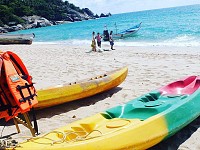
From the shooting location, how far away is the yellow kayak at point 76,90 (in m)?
5.52

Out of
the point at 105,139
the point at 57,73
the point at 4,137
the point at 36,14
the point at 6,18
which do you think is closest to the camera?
the point at 105,139

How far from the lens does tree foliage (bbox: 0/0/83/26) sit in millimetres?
68275

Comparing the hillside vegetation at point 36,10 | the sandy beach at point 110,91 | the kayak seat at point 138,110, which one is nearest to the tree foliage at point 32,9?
the hillside vegetation at point 36,10

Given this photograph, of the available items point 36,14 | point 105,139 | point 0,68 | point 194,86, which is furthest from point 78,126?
point 36,14

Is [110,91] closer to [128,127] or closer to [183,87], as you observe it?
[183,87]

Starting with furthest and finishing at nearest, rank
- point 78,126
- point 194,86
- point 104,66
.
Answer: point 104,66, point 194,86, point 78,126

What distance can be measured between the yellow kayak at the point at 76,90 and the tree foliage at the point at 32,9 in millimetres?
61326

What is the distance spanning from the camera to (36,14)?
3339 inches

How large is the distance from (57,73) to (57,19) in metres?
86.9

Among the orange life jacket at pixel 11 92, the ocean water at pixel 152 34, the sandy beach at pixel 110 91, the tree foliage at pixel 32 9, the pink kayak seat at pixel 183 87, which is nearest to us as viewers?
the orange life jacket at pixel 11 92

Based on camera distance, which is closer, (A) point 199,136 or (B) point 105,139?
(B) point 105,139

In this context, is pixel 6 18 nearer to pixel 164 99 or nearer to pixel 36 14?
pixel 36 14

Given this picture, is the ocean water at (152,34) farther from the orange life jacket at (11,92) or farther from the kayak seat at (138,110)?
the orange life jacket at (11,92)

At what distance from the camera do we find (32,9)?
83.5 m
